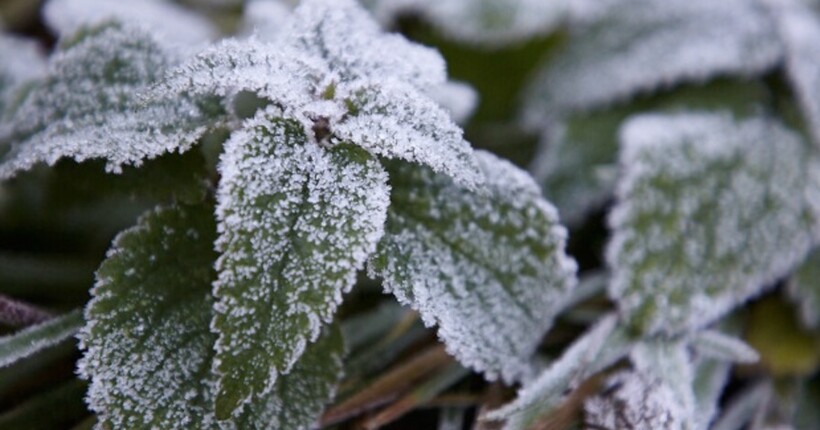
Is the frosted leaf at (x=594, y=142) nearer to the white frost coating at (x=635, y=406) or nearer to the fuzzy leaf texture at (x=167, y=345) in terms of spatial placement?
the white frost coating at (x=635, y=406)

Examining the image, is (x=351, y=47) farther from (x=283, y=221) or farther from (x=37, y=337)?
(x=37, y=337)

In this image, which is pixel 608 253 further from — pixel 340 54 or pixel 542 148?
pixel 340 54

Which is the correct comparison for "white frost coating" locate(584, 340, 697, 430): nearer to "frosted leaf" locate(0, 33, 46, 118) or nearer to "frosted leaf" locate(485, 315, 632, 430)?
"frosted leaf" locate(485, 315, 632, 430)

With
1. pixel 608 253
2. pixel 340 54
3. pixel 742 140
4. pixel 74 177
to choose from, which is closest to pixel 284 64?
pixel 340 54

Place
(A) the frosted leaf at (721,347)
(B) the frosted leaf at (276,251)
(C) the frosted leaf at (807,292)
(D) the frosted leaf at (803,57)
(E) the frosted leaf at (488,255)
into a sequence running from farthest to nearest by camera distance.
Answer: (D) the frosted leaf at (803,57)
(C) the frosted leaf at (807,292)
(A) the frosted leaf at (721,347)
(E) the frosted leaf at (488,255)
(B) the frosted leaf at (276,251)

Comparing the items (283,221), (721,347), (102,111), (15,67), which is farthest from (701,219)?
(15,67)

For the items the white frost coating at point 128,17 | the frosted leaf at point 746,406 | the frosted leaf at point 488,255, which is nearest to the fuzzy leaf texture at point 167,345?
the frosted leaf at point 488,255

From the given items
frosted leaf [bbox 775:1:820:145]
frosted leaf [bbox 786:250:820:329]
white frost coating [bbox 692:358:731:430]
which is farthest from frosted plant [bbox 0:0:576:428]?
frosted leaf [bbox 775:1:820:145]
